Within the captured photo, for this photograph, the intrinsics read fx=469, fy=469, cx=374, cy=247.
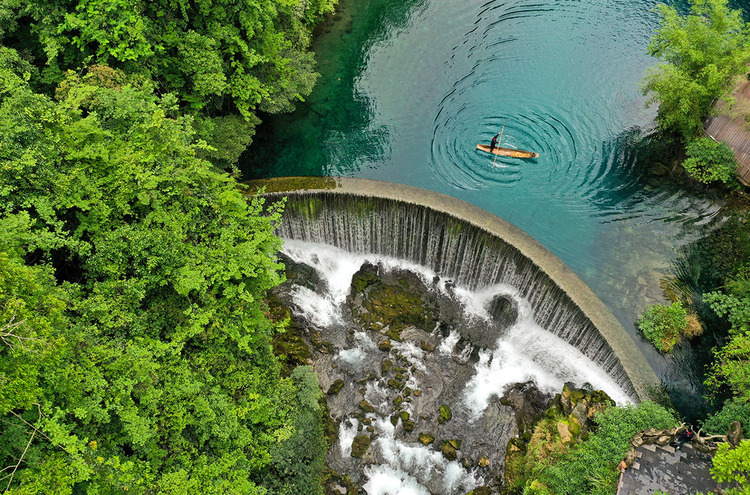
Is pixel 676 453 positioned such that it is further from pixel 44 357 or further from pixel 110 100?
pixel 110 100

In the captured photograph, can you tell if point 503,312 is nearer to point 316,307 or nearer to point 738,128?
point 316,307

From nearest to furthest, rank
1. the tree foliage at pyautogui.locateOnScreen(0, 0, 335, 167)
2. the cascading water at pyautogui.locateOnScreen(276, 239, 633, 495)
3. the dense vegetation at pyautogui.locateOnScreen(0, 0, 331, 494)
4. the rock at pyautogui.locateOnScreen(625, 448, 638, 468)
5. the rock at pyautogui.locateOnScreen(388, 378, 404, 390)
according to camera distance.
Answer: the dense vegetation at pyautogui.locateOnScreen(0, 0, 331, 494) → the rock at pyautogui.locateOnScreen(625, 448, 638, 468) → the tree foliage at pyautogui.locateOnScreen(0, 0, 335, 167) → the cascading water at pyautogui.locateOnScreen(276, 239, 633, 495) → the rock at pyautogui.locateOnScreen(388, 378, 404, 390)

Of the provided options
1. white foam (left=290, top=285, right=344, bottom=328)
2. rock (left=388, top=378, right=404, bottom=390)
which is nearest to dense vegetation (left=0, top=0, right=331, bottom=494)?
white foam (left=290, top=285, right=344, bottom=328)

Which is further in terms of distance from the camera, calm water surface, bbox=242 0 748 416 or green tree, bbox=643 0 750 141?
calm water surface, bbox=242 0 748 416

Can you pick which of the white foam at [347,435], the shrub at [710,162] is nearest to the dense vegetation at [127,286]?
the white foam at [347,435]

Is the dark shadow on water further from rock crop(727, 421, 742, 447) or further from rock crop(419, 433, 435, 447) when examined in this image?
rock crop(727, 421, 742, 447)

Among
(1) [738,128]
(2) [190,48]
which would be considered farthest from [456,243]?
(1) [738,128]

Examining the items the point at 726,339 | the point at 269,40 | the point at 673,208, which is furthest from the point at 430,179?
the point at 726,339
